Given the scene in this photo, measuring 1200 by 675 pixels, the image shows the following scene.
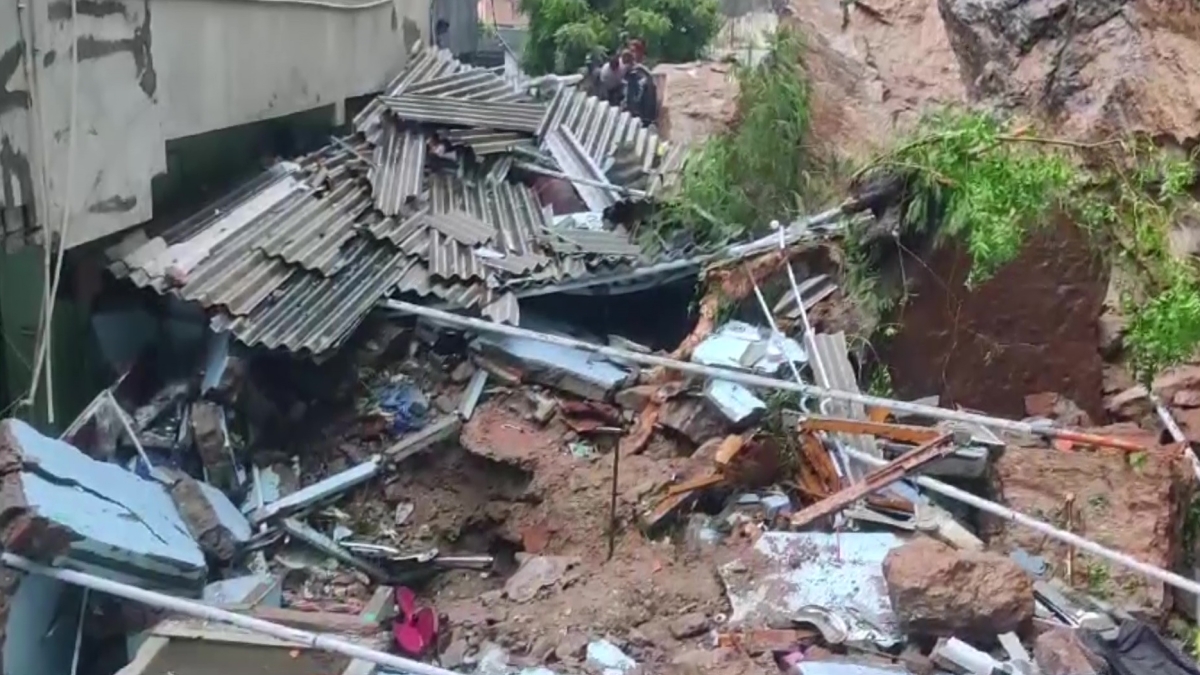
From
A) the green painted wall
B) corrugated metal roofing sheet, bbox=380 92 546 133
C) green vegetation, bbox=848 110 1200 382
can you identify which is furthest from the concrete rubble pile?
corrugated metal roofing sheet, bbox=380 92 546 133

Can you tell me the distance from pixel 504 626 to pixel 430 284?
267 centimetres

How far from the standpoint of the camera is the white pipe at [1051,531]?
14.8 ft

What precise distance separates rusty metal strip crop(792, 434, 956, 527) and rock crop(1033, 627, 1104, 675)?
1.14 m

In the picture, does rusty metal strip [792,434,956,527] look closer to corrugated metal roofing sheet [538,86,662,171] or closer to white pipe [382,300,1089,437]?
white pipe [382,300,1089,437]

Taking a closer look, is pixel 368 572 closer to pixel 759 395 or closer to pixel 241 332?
pixel 241 332

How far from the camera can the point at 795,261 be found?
716 centimetres

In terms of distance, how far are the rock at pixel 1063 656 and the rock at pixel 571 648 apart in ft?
5.68

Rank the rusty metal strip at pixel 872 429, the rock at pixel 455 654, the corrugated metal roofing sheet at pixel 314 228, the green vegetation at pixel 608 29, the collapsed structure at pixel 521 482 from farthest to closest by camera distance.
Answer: the green vegetation at pixel 608 29 < the corrugated metal roofing sheet at pixel 314 228 < the rusty metal strip at pixel 872 429 < the rock at pixel 455 654 < the collapsed structure at pixel 521 482

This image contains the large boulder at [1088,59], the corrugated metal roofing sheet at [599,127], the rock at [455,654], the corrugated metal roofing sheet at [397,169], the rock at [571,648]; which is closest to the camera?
the rock at [571,648]

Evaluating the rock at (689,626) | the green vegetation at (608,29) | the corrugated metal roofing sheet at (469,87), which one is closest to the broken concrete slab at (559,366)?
the rock at (689,626)

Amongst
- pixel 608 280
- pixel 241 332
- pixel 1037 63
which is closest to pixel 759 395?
pixel 608 280

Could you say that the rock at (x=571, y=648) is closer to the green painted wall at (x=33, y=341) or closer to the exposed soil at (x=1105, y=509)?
the exposed soil at (x=1105, y=509)

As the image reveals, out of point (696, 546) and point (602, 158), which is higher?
point (602, 158)

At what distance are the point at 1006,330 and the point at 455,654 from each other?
11.3 feet
